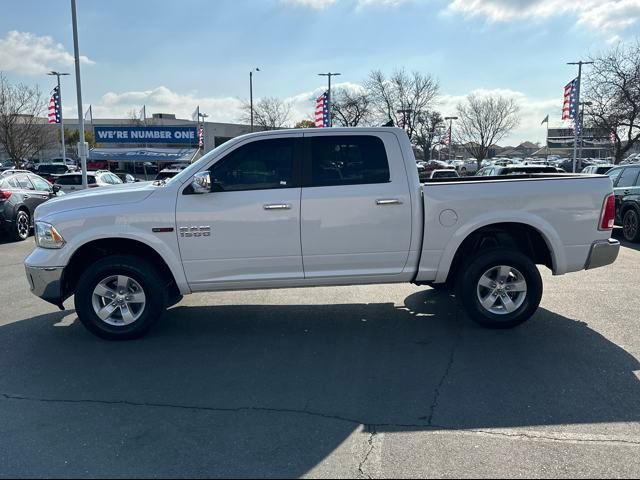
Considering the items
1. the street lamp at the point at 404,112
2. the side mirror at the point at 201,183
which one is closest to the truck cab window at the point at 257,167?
the side mirror at the point at 201,183

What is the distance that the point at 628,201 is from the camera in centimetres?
1155

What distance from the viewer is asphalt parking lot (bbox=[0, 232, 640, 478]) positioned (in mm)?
3092

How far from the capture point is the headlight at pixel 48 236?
510cm

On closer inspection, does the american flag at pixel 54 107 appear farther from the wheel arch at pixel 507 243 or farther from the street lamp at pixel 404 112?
the wheel arch at pixel 507 243

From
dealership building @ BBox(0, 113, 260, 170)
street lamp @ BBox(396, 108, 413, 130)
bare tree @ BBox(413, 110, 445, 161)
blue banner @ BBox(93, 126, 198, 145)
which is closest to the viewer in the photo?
dealership building @ BBox(0, 113, 260, 170)

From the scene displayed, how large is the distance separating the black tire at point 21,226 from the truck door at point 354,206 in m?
10.1

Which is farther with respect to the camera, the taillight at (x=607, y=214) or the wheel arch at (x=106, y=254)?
the taillight at (x=607, y=214)

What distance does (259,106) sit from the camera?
61125mm

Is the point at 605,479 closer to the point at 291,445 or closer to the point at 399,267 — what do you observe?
the point at 291,445

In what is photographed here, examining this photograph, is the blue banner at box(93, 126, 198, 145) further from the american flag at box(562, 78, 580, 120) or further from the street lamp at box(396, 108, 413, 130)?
the american flag at box(562, 78, 580, 120)

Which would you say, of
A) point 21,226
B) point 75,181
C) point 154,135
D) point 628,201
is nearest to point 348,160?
point 628,201

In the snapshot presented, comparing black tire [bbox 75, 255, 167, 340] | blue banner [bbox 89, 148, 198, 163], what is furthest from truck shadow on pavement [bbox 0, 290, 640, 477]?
blue banner [bbox 89, 148, 198, 163]

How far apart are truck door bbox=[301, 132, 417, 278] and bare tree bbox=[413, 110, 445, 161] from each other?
→ 5055cm

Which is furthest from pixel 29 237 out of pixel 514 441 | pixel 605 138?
pixel 605 138
